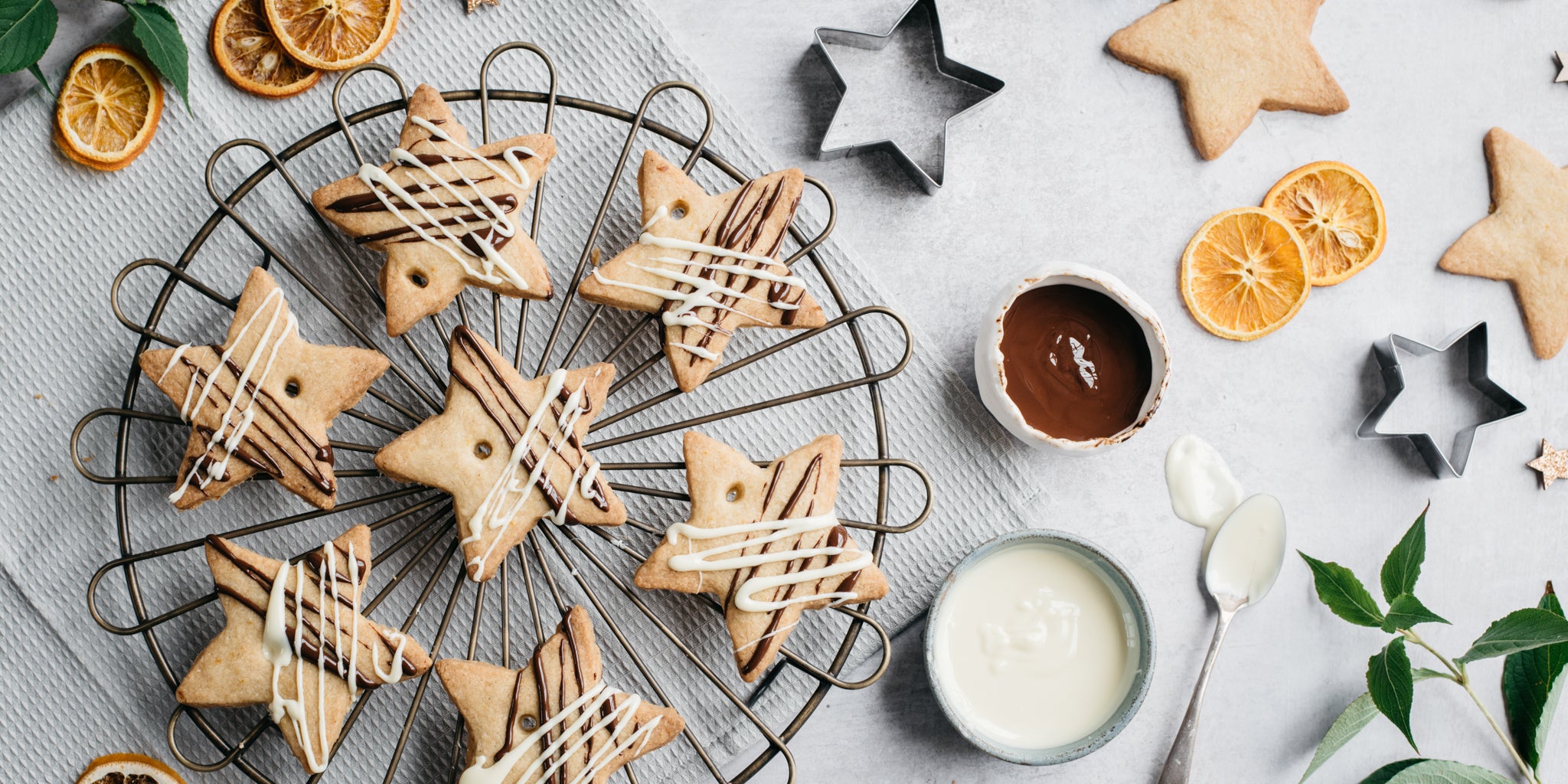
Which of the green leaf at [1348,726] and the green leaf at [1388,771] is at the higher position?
the green leaf at [1348,726]

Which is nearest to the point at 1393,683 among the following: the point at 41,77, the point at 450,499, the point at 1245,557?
the point at 1245,557

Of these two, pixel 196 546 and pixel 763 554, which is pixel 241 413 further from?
pixel 763 554

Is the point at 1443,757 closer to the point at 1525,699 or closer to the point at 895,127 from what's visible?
the point at 1525,699

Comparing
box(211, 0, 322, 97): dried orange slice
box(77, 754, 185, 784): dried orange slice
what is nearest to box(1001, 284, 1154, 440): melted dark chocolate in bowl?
box(211, 0, 322, 97): dried orange slice

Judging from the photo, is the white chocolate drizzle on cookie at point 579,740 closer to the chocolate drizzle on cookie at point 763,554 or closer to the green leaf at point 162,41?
the chocolate drizzle on cookie at point 763,554

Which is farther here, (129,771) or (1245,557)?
(1245,557)

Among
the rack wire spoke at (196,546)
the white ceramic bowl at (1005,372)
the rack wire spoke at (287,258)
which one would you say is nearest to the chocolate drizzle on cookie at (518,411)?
the rack wire spoke at (287,258)
